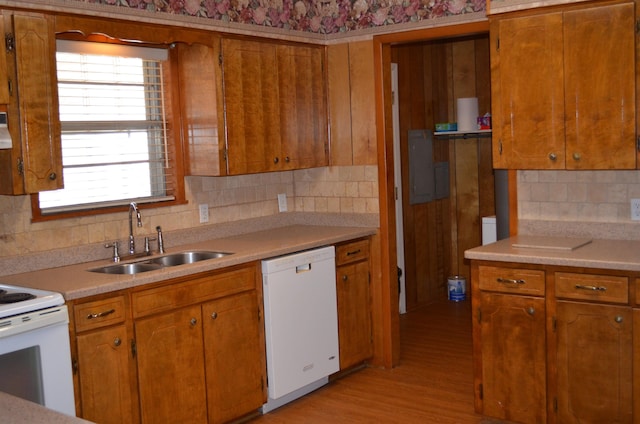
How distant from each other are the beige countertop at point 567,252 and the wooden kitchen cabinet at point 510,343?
0.27 feet

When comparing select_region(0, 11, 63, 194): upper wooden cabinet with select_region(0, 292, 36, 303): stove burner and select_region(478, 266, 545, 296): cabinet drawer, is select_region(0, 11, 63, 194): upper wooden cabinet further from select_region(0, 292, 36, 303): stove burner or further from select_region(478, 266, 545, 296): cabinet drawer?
select_region(478, 266, 545, 296): cabinet drawer

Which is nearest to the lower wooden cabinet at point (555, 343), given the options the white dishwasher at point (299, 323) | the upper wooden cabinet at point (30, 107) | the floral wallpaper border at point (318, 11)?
the white dishwasher at point (299, 323)

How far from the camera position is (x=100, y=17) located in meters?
3.90

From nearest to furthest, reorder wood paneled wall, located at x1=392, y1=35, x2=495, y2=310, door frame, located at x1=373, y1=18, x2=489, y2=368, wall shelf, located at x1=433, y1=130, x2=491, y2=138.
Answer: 1. door frame, located at x1=373, y1=18, x2=489, y2=368
2. wall shelf, located at x1=433, y1=130, x2=491, y2=138
3. wood paneled wall, located at x1=392, y1=35, x2=495, y2=310

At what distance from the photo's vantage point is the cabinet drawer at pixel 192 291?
363cm

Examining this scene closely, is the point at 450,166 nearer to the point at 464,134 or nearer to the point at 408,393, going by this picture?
the point at 464,134

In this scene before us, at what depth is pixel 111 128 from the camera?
4316mm

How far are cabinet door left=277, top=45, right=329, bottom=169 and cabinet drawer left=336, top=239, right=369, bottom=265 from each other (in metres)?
0.62

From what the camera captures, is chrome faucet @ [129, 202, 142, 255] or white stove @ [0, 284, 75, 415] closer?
white stove @ [0, 284, 75, 415]

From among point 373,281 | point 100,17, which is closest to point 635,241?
point 373,281

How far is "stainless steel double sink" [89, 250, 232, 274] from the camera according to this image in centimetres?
400

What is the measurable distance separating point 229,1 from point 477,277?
88.5 inches

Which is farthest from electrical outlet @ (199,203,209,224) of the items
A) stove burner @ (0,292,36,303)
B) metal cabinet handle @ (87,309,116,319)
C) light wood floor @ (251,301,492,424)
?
stove burner @ (0,292,36,303)

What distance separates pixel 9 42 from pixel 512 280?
8.75ft
